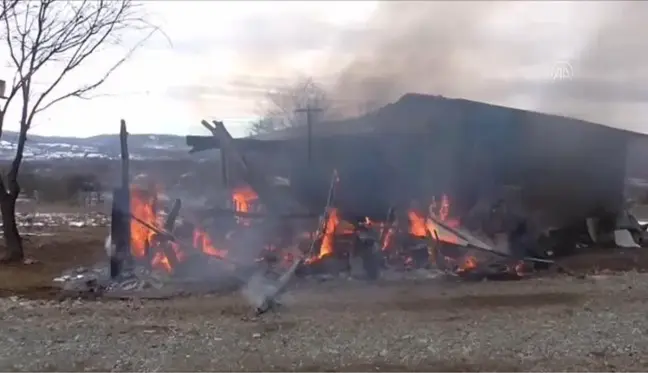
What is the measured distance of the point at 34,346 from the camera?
623 centimetres

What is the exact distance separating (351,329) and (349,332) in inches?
5.5

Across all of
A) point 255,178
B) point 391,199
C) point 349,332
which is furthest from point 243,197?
point 349,332

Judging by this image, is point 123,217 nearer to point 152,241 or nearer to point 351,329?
point 152,241

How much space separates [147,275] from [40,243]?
4.91 m

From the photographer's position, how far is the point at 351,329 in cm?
686

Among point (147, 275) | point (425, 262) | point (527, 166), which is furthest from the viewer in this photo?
point (527, 166)

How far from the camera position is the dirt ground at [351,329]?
570cm

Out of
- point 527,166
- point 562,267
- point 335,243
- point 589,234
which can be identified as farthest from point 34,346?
point 589,234

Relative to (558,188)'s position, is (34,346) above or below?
below

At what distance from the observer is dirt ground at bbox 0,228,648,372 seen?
5.70 metres

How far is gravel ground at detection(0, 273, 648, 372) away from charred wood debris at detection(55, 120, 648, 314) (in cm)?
79

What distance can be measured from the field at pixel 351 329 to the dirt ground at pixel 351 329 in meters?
0.01

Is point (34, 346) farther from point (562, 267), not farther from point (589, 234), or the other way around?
point (589, 234)

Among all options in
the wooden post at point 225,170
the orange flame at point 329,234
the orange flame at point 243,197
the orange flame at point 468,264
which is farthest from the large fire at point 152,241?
the orange flame at point 468,264
